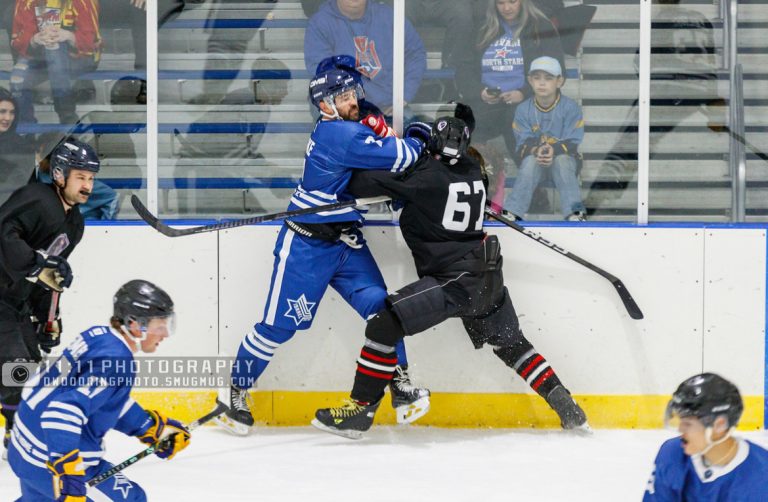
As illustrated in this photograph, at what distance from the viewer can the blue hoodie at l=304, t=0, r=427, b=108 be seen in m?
4.39

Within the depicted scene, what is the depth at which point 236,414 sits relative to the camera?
168 inches

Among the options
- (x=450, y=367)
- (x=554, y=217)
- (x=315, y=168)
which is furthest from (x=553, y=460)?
(x=315, y=168)

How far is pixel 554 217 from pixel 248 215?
1118 millimetres

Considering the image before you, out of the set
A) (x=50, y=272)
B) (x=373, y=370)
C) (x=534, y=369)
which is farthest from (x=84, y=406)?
(x=534, y=369)

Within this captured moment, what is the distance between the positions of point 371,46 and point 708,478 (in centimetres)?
255

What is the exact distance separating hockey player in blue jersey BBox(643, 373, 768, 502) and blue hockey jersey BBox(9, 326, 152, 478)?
1239mm

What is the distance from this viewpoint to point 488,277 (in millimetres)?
4172

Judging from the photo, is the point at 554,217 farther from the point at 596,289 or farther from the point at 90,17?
the point at 90,17

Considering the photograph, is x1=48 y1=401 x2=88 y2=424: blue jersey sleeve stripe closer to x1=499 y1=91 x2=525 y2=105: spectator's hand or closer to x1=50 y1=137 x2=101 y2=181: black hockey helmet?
x1=50 y1=137 x2=101 y2=181: black hockey helmet

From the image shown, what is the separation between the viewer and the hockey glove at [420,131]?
424 centimetres

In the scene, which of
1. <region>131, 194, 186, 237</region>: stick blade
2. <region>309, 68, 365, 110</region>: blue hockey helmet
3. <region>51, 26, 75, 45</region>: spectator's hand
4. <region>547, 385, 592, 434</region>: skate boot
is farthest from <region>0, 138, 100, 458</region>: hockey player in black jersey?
<region>547, 385, 592, 434</region>: skate boot

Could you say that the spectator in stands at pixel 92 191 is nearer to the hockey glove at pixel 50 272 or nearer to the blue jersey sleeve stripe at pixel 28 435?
the hockey glove at pixel 50 272

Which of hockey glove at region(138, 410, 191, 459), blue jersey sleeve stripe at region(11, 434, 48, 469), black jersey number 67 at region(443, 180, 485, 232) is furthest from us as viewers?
black jersey number 67 at region(443, 180, 485, 232)

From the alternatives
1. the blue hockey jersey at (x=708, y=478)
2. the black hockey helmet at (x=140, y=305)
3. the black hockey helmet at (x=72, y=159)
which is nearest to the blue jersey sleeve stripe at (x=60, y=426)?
the black hockey helmet at (x=140, y=305)
